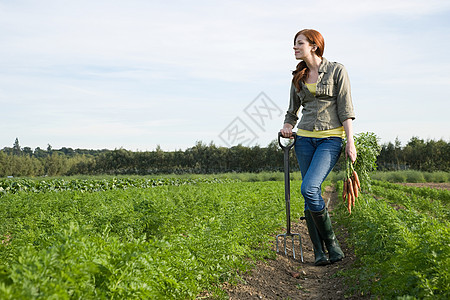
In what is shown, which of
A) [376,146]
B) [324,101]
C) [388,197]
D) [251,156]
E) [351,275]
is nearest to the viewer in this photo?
[351,275]

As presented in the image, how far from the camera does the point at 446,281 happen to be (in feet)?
8.84

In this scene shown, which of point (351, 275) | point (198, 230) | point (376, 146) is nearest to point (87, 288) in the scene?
point (198, 230)

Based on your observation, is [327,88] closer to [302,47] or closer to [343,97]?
[343,97]

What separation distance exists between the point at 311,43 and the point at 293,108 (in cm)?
91

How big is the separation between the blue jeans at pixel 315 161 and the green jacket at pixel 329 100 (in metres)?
0.18

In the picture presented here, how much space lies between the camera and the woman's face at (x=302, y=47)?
496 centimetres

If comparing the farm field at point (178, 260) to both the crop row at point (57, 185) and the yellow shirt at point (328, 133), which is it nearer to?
the yellow shirt at point (328, 133)

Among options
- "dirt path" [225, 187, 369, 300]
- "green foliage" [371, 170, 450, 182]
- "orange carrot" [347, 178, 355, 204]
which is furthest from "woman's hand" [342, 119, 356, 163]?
"green foliage" [371, 170, 450, 182]

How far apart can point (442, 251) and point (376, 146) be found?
2.93 meters

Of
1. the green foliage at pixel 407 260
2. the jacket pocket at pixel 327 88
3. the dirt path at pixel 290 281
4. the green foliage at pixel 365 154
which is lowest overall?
the dirt path at pixel 290 281

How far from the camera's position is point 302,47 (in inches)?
195

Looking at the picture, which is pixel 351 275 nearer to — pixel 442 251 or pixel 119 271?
pixel 442 251

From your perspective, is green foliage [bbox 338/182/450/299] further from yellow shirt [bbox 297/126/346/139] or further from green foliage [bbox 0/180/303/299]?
green foliage [bbox 0/180/303/299]

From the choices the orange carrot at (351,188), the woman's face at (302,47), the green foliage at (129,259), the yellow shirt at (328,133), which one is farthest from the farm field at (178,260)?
the woman's face at (302,47)
